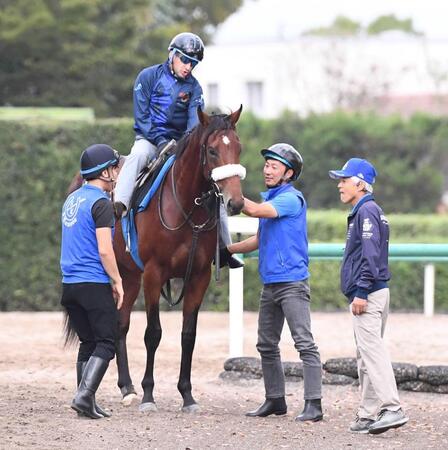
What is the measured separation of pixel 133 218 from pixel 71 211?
1308 mm

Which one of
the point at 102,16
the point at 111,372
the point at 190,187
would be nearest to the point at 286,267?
the point at 190,187

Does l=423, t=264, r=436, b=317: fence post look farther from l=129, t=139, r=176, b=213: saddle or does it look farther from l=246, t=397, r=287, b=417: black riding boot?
l=246, t=397, r=287, b=417: black riding boot

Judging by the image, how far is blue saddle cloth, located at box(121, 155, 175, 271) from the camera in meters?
8.84

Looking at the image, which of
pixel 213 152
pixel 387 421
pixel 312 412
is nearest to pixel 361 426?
pixel 387 421

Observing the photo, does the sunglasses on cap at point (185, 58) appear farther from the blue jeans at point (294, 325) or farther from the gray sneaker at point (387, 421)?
the gray sneaker at point (387, 421)

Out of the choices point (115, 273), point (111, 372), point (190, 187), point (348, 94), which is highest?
point (348, 94)

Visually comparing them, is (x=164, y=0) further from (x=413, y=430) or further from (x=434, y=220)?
(x=413, y=430)

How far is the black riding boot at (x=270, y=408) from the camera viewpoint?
8.34 meters

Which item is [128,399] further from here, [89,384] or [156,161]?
[156,161]

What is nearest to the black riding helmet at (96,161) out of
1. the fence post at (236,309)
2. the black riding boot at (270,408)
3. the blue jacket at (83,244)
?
the blue jacket at (83,244)

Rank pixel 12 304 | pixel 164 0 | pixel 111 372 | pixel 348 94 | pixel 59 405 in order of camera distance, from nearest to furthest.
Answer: pixel 59 405 → pixel 111 372 → pixel 12 304 → pixel 164 0 → pixel 348 94

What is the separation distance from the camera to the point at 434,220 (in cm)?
1828

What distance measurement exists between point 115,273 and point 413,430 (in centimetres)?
228

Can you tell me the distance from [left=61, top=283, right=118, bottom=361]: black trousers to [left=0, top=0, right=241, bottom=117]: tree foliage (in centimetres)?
1744
